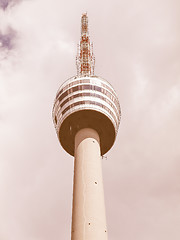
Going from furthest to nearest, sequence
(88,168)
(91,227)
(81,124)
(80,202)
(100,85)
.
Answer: (100,85) → (81,124) → (88,168) → (80,202) → (91,227)

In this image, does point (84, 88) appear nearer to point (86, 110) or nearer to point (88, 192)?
point (86, 110)

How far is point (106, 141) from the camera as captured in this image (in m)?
62.7

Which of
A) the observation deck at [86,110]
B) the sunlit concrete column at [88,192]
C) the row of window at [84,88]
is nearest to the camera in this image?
the sunlit concrete column at [88,192]

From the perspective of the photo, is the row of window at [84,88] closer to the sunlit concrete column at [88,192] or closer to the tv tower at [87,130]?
the tv tower at [87,130]

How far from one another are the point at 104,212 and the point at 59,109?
80.2ft

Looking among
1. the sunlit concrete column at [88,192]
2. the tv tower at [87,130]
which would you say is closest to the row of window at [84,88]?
the tv tower at [87,130]

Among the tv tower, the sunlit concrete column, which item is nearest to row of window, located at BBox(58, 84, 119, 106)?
the tv tower

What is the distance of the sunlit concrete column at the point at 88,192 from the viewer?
4294 centimetres

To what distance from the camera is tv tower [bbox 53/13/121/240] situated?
4622 cm

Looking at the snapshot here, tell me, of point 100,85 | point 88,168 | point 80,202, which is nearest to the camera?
point 80,202

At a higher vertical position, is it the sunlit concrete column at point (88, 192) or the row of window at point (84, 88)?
the row of window at point (84, 88)

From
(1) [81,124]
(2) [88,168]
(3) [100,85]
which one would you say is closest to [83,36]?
(3) [100,85]

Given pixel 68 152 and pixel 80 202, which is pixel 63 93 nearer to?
pixel 68 152

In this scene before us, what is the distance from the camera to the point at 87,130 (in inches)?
2297
